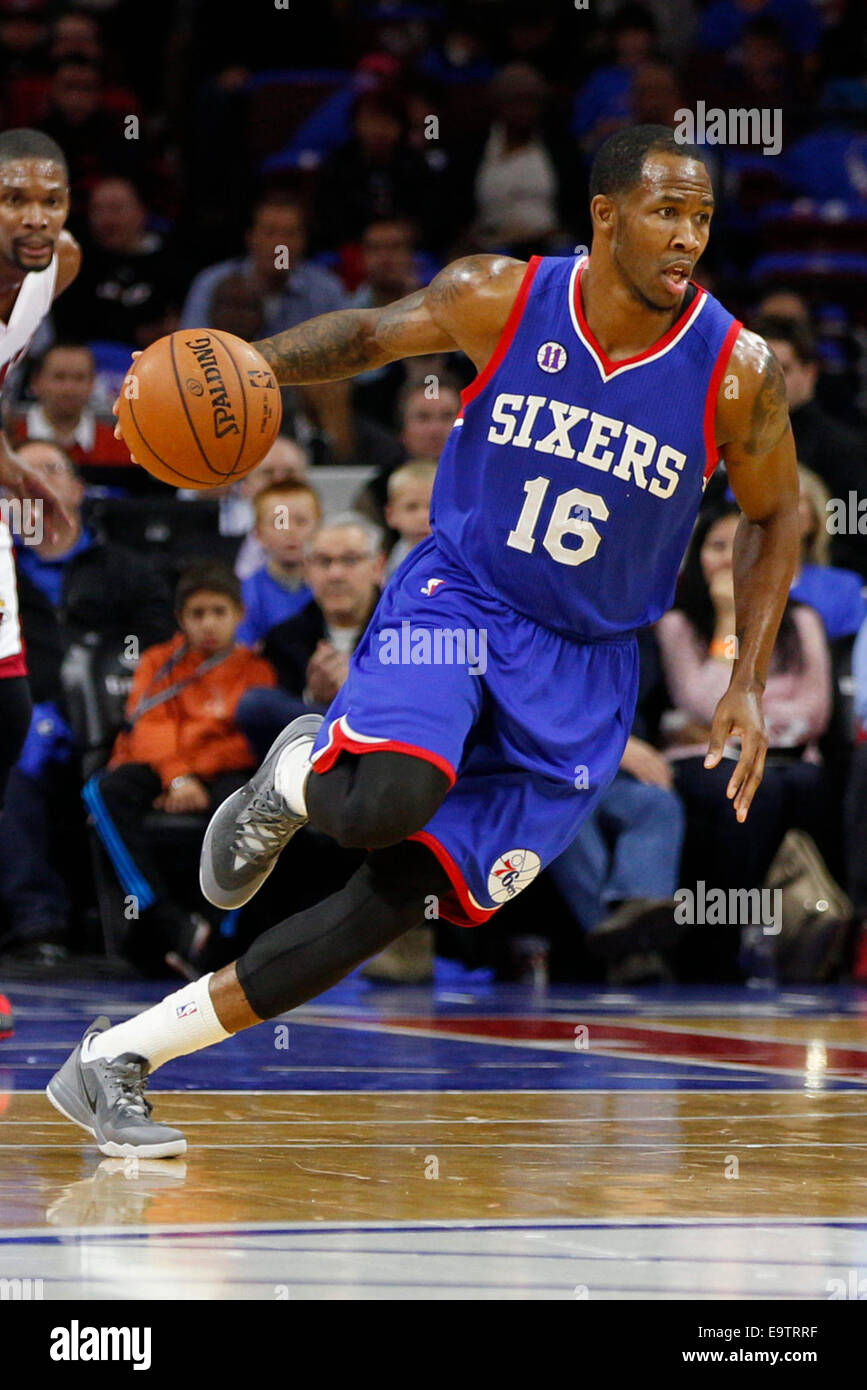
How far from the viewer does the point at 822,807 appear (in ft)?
27.3

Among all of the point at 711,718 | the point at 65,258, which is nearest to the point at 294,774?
the point at 65,258

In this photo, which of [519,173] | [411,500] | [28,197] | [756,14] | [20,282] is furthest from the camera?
[756,14]

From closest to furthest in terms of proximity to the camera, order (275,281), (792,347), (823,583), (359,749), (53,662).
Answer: (359,749) < (53,662) < (823,583) < (792,347) < (275,281)

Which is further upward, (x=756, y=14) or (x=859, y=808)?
(x=756, y=14)

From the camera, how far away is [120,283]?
11.2 meters

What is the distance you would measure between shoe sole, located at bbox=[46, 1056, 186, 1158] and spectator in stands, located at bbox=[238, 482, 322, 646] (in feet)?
14.2

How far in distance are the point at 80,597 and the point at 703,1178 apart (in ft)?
16.8

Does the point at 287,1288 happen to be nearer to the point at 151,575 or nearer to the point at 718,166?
the point at 151,575

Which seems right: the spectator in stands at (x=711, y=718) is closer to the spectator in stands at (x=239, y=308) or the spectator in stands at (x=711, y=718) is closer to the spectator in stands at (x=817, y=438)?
the spectator in stands at (x=817, y=438)

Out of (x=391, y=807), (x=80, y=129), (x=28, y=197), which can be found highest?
(x=80, y=129)

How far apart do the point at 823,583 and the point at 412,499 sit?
1.78 meters

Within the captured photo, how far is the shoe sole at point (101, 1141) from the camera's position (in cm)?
398

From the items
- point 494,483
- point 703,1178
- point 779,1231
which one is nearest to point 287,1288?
point 779,1231

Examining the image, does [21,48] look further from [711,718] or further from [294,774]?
[294,774]
